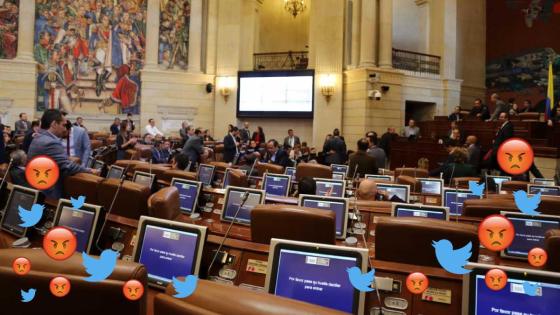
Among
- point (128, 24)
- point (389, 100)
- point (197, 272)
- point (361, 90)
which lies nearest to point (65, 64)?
point (128, 24)

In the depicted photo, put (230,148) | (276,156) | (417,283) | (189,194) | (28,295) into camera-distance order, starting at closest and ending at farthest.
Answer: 1. (28,295)
2. (417,283)
3. (189,194)
4. (276,156)
5. (230,148)

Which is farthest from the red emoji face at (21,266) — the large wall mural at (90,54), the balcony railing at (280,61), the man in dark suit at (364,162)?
the balcony railing at (280,61)

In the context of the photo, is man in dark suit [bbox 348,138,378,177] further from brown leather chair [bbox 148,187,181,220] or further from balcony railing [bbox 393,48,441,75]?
balcony railing [bbox 393,48,441,75]

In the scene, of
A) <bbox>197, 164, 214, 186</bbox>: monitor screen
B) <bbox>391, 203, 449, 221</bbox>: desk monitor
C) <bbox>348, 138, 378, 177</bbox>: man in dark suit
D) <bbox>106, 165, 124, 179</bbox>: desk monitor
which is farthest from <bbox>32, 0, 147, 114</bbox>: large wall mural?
<bbox>391, 203, 449, 221</bbox>: desk monitor

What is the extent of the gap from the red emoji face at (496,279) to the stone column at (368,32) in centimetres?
1313

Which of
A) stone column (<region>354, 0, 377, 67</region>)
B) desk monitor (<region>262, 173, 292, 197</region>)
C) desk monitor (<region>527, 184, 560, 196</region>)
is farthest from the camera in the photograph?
stone column (<region>354, 0, 377, 67</region>)

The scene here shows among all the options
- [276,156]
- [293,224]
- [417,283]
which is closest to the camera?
[417,283]

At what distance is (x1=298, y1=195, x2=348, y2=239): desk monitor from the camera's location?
385 centimetres

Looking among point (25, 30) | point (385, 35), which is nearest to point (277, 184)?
point (385, 35)

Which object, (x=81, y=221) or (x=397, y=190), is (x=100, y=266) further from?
(x=397, y=190)

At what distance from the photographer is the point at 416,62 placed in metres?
15.9

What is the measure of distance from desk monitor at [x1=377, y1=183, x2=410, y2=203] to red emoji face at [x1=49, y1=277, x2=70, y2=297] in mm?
4304

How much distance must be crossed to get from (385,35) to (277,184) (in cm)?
1022

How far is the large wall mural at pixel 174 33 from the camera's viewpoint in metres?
16.2
